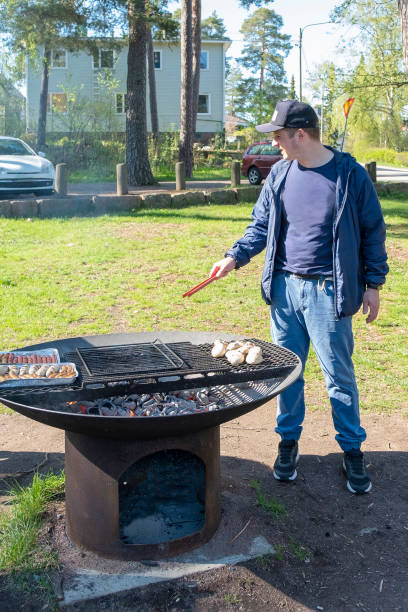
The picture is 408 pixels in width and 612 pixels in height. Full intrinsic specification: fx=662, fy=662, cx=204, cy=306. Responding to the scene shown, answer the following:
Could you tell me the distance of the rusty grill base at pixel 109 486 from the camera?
113 inches

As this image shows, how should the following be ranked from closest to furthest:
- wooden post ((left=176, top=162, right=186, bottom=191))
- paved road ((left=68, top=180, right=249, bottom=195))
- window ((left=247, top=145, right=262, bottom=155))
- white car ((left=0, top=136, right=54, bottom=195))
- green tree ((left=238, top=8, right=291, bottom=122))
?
white car ((left=0, top=136, right=54, bottom=195))
wooden post ((left=176, top=162, right=186, bottom=191))
paved road ((left=68, top=180, right=249, bottom=195))
window ((left=247, top=145, right=262, bottom=155))
green tree ((left=238, top=8, right=291, bottom=122))

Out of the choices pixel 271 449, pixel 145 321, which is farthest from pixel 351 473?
pixel 145 321

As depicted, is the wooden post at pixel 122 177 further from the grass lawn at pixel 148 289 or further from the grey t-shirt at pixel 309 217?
the grey t-shirt at pixel 309 217

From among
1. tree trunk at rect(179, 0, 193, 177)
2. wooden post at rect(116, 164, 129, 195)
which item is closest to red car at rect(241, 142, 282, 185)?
tree trunk at rect(179, 0, 193, 177)

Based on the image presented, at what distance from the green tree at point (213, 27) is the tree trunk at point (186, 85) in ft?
135

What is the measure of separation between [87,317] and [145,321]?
2.19 ft

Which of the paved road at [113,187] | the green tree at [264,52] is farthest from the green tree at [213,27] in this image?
the paved road at [113,187]

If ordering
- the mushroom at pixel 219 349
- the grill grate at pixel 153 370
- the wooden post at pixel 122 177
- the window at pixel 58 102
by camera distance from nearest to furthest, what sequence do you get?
the grill grate at pixel 153 370
the mushroom at pixel 219 349
the wooden post at pixel 122 177
the window at pixel 58 102

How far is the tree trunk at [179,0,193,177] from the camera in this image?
728 inches

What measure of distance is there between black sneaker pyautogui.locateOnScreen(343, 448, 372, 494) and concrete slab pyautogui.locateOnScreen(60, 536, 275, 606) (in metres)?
0.89

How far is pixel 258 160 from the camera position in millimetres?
20188

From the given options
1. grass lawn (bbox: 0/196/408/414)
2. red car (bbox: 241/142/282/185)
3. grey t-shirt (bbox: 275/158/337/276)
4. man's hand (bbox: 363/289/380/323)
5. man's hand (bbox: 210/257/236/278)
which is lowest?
grass lawn (bbox: 0/196/408/414)

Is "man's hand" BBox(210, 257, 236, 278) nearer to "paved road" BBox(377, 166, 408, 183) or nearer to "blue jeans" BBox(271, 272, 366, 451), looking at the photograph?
"blue jeans" BBox(271, 272, 366, 451)

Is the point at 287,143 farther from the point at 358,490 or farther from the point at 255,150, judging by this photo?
the point at 255,150
